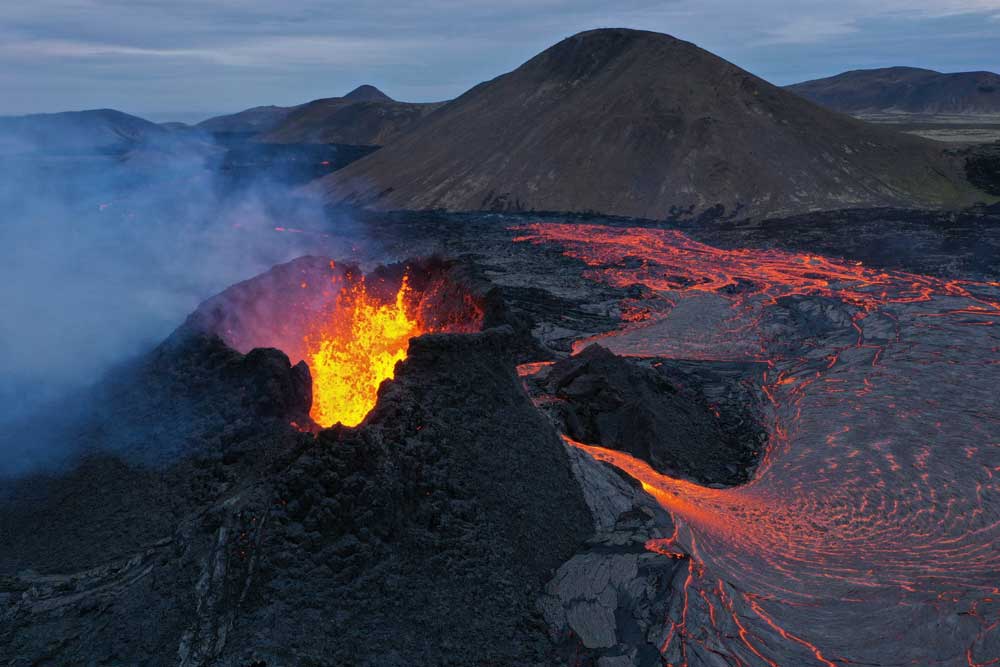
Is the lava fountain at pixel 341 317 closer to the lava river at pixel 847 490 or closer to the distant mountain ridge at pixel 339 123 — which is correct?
the lava river at pixel 847 490

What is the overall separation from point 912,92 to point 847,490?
449 ft

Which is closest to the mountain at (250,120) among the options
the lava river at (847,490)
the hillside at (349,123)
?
the hillside at (349,123)

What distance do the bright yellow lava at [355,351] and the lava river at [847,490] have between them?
3798 mm

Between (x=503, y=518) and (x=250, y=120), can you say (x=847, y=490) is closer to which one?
(x=503, y=518)

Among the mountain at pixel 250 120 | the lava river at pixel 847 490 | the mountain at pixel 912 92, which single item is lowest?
the lava river at pixel 847 490

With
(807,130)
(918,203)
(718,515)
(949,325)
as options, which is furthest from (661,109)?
(718,515)

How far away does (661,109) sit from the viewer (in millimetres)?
48500

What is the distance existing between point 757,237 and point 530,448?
97.9 feet

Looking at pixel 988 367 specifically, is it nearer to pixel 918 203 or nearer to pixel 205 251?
pixel 205 251

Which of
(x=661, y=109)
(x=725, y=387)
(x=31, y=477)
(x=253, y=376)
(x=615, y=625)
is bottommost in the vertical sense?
(x=725, y=387)

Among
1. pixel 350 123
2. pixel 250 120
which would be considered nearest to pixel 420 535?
pixel 350 123

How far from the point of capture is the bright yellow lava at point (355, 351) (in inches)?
418

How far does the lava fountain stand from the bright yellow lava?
0.05 ft

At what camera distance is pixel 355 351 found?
40.5 feet
